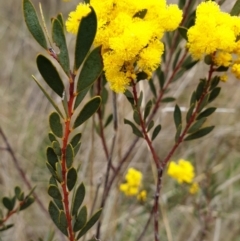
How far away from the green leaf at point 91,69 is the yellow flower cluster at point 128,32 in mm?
34

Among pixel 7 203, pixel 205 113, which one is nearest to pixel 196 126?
pixel 205 113

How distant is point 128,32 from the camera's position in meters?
0.52

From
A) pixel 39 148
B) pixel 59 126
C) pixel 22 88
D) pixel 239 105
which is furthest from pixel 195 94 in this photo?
pixel 22 88

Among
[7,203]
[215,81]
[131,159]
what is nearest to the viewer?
[215,81]

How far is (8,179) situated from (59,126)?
1361mm

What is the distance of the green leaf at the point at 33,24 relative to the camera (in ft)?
1.71

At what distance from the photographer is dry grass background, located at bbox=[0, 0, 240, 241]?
167 centimetres

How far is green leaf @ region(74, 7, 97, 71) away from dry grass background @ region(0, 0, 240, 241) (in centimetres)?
92

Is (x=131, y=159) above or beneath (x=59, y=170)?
beneath

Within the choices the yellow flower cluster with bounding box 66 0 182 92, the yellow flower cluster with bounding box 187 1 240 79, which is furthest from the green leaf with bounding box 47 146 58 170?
the yellow flower cluster with bounding box 187 1 240 79

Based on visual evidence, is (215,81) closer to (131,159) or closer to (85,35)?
(85,35)

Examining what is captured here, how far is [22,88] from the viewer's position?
2.67 metres

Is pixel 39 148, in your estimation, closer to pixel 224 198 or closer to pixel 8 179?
pixel 8 179

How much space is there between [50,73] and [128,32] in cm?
10
